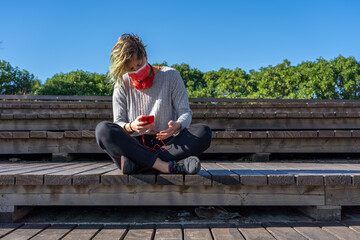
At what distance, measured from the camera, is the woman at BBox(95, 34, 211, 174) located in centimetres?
153

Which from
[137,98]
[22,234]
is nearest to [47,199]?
[22,234]

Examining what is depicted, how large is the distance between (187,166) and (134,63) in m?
0.75

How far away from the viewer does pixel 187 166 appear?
147 cm

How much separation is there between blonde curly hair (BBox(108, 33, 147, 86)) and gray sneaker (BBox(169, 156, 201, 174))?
0.70 meters

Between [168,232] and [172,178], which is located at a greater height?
[172,178]

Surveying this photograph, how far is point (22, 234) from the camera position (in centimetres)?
137

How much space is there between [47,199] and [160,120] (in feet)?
2.90

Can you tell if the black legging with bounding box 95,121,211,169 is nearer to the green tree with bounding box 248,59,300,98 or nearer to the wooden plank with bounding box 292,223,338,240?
the wooden plank with bounding box 292,223,338,240

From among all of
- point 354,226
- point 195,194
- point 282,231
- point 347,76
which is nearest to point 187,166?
point 195,194

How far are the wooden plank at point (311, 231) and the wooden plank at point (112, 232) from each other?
100cm

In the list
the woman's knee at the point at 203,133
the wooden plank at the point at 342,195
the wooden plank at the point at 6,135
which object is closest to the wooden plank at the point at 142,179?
the woman's knee at the point at 203,133

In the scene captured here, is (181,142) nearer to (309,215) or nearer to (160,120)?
(160,120)

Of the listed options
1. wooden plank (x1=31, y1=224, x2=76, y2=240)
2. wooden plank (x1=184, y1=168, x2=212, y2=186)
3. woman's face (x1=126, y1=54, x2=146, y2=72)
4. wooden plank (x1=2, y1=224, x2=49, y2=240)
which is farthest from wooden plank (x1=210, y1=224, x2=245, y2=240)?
woman's face (x1=126, y1=54, x2=146, y2=72)

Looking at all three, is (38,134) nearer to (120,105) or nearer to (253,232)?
(120,105)
